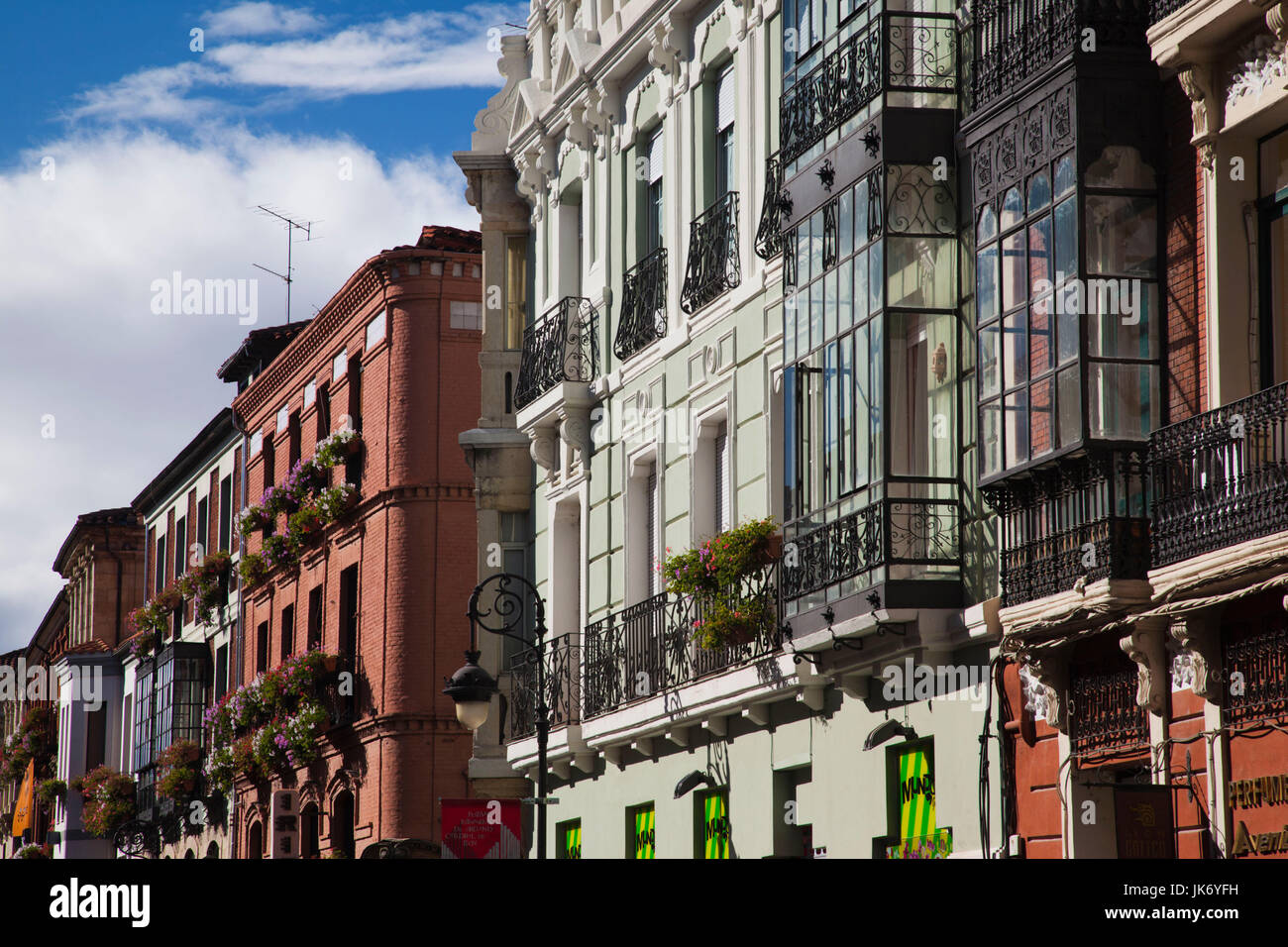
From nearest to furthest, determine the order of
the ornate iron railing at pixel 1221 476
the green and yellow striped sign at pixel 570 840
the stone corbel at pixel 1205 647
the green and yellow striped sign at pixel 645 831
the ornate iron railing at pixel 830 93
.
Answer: the ornate iron railing at pixel 1221 476
the stone corbel at pixel 1205 647
the ornate iron railing at pixel 830 93
the green and yellow striped sign at pixel 645 831
the green and yellow striped sign at pixel 570 840

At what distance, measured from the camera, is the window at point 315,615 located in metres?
36.8

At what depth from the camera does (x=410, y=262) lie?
33.6m

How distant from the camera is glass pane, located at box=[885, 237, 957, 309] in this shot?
1639 centimetres

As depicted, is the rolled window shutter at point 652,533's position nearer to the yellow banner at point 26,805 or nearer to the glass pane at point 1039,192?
the glass pane at point 1039,192

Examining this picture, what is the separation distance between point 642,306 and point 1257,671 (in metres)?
11.3

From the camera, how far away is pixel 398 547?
1300 inches

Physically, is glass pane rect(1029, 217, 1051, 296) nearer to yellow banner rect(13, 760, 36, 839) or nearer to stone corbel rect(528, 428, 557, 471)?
stone corbel rect(528, 428, 557, 471)

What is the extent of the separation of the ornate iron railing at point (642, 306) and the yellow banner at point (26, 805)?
48.1 meters

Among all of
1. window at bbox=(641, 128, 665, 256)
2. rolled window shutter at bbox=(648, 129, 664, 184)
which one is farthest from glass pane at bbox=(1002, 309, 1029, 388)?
rolled window shutter at bbox=(648, 129, 664, 184)

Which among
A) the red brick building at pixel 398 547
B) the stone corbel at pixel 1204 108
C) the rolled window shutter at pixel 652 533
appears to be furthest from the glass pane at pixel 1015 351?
the red brick building at pixel 398 547
